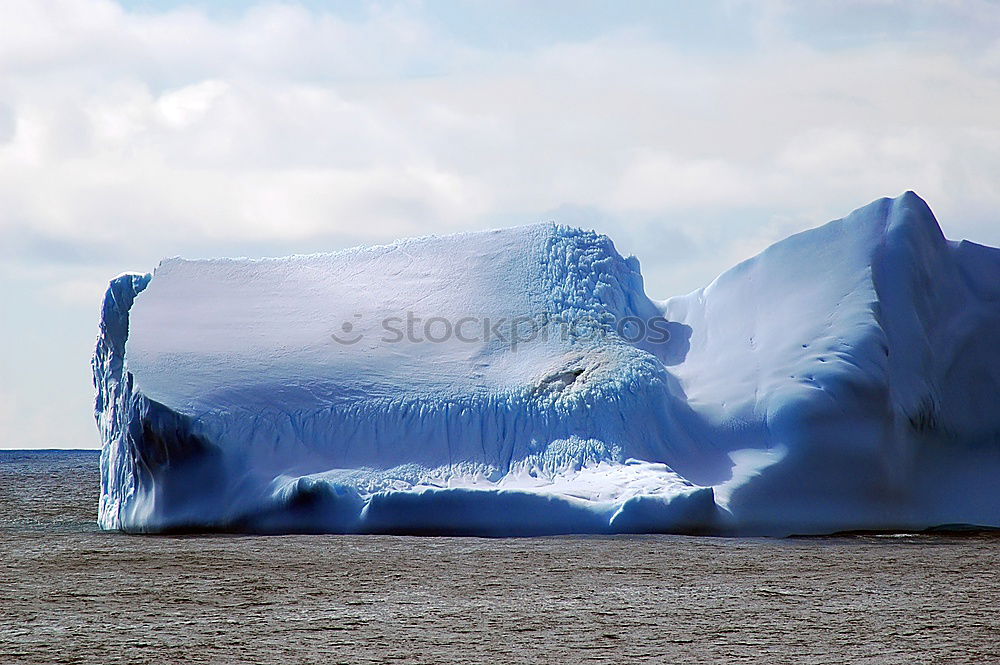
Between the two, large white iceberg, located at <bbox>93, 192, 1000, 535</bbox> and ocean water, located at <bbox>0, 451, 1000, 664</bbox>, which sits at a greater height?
large white iceberg, located at <bbox>93, 192, 1000, 535</bbox>

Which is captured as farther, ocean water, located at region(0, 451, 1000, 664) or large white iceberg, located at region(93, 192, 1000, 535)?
large white iceberg, located at region(93, 192, 1000, 535)

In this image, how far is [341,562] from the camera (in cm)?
623

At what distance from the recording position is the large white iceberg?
7762 millimetres

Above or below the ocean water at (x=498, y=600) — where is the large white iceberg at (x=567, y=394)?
above

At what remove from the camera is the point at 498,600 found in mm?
5070

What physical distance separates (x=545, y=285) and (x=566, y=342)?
22.5 inches

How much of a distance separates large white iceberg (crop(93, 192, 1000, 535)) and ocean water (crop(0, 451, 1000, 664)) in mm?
548

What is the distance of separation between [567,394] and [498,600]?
3.14m

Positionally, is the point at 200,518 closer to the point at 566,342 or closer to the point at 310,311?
the point at 310,311

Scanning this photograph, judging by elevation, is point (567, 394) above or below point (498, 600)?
above

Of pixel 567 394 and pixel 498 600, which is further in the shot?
pixel 567 394

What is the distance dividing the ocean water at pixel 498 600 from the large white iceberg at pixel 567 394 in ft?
1.80

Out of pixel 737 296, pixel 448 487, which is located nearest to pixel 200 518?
pixel 448 487

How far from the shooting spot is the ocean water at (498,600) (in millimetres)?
4117
